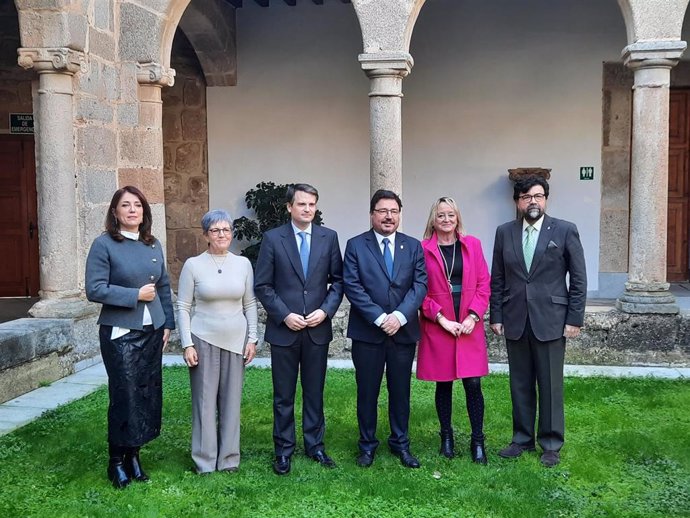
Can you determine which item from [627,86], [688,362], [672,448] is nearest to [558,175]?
[627,86]

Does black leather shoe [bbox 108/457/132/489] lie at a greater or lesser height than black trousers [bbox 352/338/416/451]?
lesser

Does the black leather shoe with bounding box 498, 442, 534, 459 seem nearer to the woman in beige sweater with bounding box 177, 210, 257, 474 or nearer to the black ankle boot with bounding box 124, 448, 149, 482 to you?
the woman in beige sweater with bounding box 177, 210, 257, 474

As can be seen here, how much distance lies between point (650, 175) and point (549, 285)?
2693 millimetres

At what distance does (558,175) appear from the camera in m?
8.63

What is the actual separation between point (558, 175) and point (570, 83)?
108 cm

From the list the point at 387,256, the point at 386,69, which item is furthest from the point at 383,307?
the point at 386,69

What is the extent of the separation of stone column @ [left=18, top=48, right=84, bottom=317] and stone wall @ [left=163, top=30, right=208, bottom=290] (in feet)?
11.2

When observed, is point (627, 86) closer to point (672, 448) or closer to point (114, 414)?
point (672, 448)

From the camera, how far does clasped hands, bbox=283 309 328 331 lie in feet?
12.2

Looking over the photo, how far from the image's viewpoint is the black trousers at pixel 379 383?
3.84 metres

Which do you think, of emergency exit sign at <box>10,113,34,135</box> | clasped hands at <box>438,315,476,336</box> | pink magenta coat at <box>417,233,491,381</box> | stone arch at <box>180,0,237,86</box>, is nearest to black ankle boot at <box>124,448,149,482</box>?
pink magenta coat at <box>417,233,491,381</box>

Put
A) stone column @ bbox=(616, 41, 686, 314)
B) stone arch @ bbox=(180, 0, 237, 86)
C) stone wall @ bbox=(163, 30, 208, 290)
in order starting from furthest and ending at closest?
stone wall @ bbox=(163, 30, 208, 290), stone arch @ bbox=(180, 0, 237, 86), stone column @ bbox=(616, 41, 686, 314)

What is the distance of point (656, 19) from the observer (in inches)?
233

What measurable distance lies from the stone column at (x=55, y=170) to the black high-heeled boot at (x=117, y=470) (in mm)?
2506
